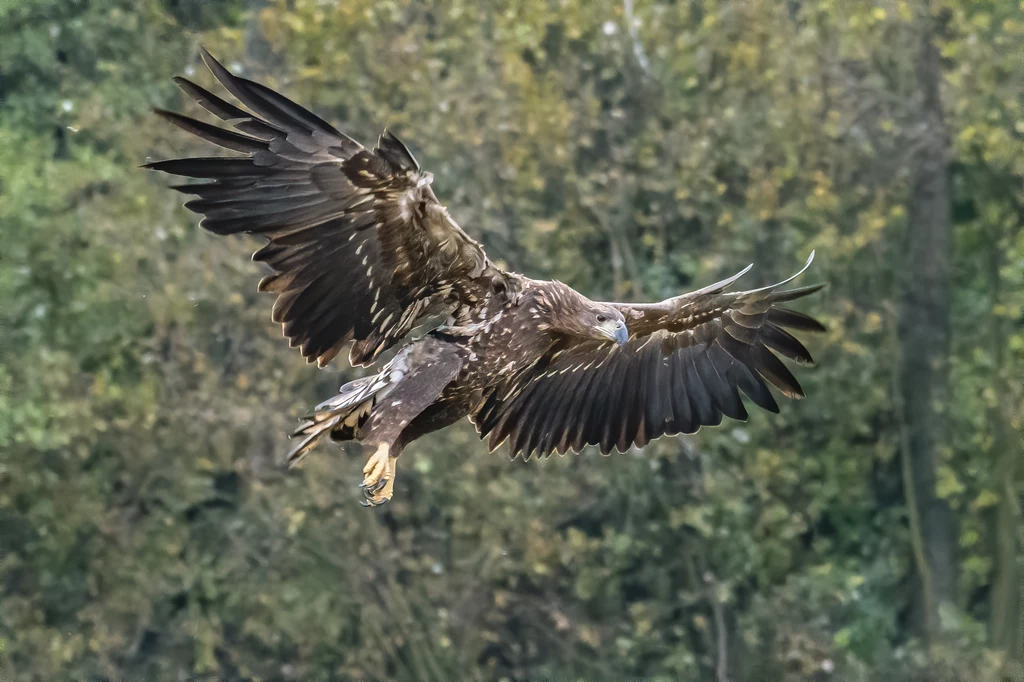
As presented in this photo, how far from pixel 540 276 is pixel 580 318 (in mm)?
4615

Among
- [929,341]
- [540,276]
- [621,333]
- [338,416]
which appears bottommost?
[338,416]

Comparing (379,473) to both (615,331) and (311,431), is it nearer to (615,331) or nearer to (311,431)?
(311,431)

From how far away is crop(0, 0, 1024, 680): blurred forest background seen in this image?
9758mm

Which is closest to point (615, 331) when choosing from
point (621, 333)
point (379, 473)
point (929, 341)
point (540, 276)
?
point (621, 333)

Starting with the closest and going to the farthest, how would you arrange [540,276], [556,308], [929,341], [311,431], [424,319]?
[311,431]
[424,319]
[556,308]
[540,276]
[929,341]

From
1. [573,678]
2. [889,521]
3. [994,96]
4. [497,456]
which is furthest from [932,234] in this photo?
[573,678]

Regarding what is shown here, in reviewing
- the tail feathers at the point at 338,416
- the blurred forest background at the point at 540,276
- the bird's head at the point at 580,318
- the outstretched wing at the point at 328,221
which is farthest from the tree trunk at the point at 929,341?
the tail feathers at the point at 338,416

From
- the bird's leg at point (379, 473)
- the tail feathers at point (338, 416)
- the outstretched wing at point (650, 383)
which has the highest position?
the outstretched wing at point (650, 383)

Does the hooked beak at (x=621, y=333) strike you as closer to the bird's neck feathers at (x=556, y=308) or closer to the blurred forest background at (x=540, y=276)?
the bird's neck feathers at (x=556, y=308)

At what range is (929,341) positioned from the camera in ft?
33.8

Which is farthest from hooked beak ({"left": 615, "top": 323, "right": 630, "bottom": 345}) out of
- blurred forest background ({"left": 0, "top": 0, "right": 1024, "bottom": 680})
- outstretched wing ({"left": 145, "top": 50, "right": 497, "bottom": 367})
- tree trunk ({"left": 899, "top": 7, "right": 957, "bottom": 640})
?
tree trunk ({"left": 899, "top": 7, "right": 957, "bottom": 640})

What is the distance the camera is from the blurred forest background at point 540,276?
9.76m

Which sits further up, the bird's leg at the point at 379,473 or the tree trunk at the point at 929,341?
the tree trunk at the point at 929,341

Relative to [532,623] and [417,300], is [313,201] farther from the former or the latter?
[532,623]
